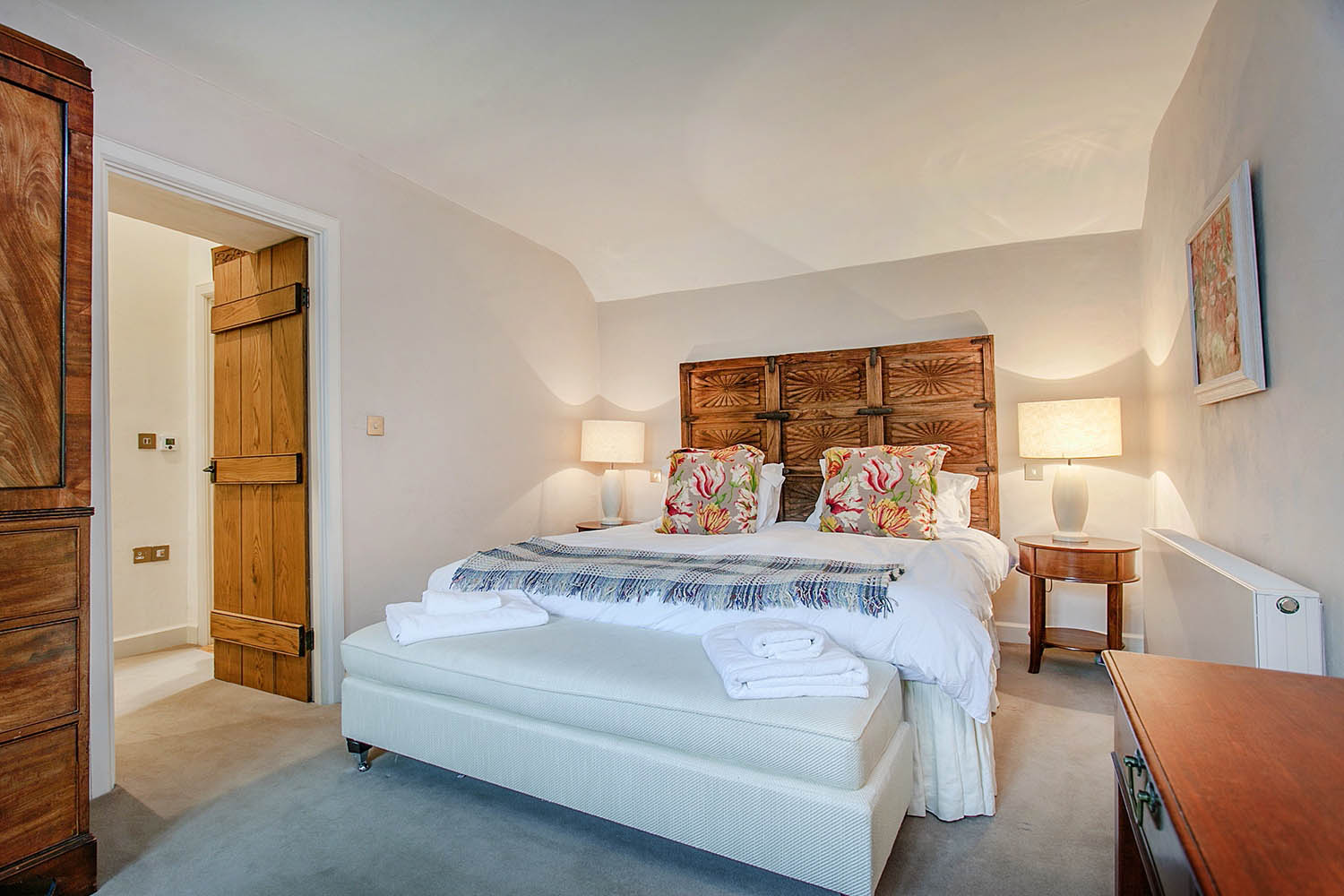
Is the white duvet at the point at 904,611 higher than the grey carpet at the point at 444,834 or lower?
higher

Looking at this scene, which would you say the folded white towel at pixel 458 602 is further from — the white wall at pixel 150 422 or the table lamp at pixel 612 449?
the white wall at pixel 150 422

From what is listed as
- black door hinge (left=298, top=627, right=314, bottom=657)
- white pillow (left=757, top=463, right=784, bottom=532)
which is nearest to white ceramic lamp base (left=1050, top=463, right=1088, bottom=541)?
white pillow (left=757, top=463, right=784, bottom=532)

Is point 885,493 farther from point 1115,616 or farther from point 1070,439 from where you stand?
point 1115,616

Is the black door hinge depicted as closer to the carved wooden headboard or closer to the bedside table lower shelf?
the carved wooden headboard

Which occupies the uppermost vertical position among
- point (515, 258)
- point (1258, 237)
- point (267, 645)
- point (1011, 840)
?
point (515, 258)

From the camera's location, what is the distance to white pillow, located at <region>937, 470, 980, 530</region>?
10.8 feet

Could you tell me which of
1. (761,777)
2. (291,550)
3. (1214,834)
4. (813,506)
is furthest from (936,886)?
(291,550)

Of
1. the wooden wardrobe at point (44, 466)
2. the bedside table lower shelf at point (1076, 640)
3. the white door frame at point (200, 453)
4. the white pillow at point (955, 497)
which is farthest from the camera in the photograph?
the white door frame at point (200, 453)

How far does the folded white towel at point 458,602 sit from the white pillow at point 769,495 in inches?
65.4

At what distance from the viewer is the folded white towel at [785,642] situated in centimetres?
163

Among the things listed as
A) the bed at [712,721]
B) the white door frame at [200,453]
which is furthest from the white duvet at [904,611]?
the white door frame at [200,453]

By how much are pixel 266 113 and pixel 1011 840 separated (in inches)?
141

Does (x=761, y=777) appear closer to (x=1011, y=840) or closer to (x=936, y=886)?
(x=936, y=886)

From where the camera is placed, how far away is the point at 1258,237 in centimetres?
174
